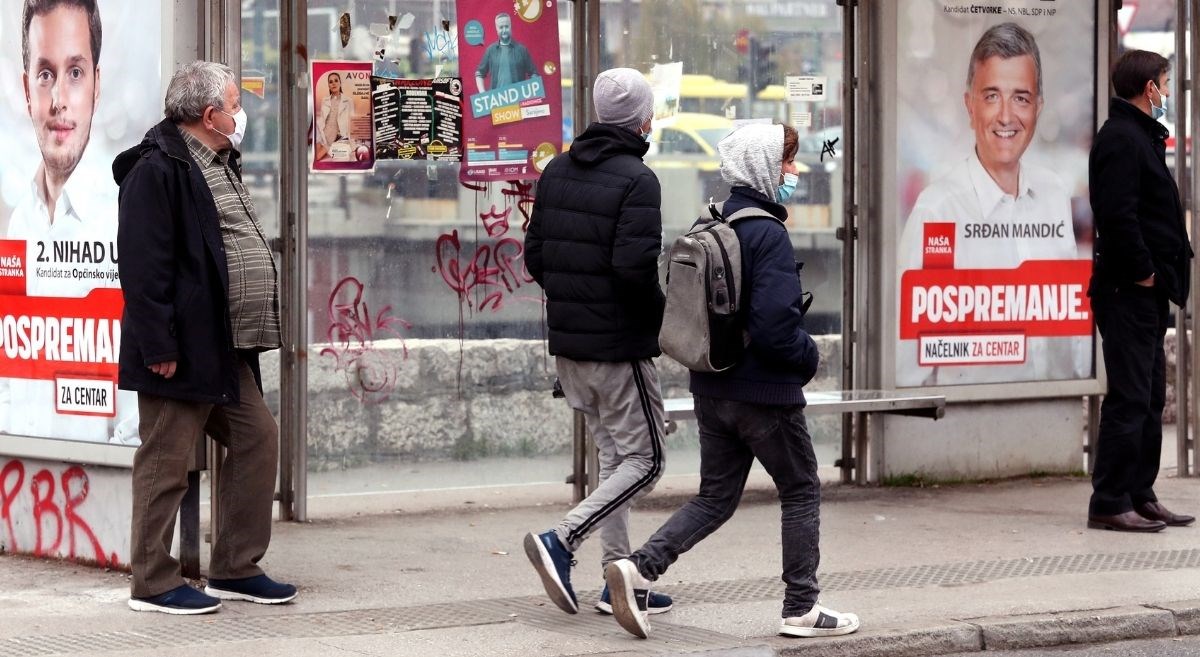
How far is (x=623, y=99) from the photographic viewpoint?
6258mm

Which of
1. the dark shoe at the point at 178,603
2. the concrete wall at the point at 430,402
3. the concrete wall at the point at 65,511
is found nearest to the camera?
the dark shoe at the point at 178,603

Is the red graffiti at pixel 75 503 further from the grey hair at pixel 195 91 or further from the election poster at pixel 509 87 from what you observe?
the election poster at pixel 509 87

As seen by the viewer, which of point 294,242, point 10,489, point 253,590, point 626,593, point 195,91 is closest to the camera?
point 626,593

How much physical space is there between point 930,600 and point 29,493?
3642 millimetres

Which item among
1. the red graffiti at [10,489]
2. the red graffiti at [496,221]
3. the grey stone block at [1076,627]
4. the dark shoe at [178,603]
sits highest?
the red graffiti at [496,221]

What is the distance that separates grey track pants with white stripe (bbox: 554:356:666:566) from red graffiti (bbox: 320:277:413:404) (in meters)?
2.35

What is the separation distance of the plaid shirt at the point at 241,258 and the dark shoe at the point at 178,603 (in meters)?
0.91

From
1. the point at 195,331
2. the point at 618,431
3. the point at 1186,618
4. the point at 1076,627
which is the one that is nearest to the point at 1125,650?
the point at 1076,627

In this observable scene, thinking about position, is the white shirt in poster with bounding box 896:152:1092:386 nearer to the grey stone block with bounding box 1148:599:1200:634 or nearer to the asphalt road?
the grey stone block with bounding box 1148:599:1200:634

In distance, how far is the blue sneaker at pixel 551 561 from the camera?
6.11m

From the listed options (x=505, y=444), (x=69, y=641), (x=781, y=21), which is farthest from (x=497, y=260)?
(x=69, y=641)

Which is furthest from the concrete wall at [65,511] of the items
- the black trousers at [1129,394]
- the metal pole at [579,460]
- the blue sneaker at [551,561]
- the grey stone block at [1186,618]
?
the black trousers at [1129,394]

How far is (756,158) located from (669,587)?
6.10ft

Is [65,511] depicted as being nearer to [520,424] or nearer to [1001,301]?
[520,424]
